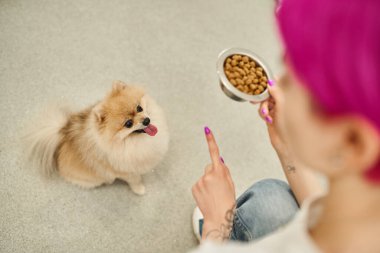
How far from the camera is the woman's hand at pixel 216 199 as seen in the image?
30.7 inches

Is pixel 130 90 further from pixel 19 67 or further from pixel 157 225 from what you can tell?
pixel 19 67

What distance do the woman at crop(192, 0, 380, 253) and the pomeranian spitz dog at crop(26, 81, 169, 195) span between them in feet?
2.17

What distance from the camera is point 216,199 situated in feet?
2.70

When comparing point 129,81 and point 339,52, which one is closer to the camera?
point 339,52

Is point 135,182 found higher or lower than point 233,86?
lower

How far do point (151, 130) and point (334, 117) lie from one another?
→ 0.84 meters

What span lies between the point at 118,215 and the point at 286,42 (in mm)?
1140

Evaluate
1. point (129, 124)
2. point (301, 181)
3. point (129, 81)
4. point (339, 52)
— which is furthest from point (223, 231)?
point (129, 81)

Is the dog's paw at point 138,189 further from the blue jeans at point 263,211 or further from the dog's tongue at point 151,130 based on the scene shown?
the blue jeans at point 263,211

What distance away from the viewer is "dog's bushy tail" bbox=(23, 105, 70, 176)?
1.12 metres

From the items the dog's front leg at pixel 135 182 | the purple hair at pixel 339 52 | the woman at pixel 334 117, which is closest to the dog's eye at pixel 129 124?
the dog's front leg at pixel 135 182

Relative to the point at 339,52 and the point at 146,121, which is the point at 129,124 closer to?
Answer: the point at 146,121

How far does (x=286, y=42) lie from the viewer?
1.14 ft

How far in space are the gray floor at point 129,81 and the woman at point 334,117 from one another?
2.88 feet
